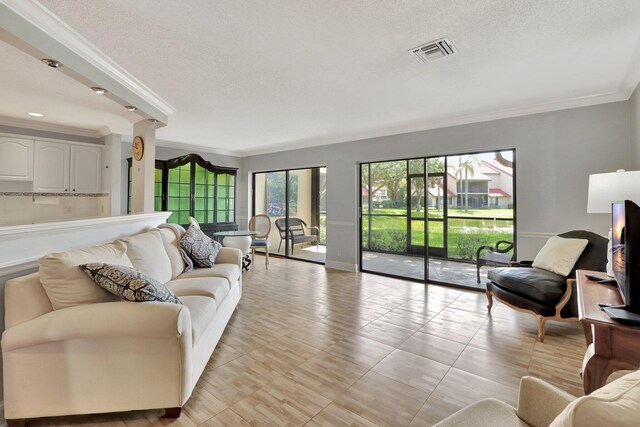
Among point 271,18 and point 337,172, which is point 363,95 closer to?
point 271,18

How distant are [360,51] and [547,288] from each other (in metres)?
2.69

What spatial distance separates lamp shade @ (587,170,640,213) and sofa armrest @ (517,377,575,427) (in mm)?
2133

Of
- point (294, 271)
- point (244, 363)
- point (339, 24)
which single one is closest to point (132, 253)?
point (244, 363)

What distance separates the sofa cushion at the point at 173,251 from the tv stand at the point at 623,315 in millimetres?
3238

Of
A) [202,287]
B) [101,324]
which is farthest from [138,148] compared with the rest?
[101,324]

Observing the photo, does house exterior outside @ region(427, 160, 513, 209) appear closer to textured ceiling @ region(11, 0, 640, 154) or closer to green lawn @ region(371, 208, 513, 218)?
green lawn @ region(371, 208, 513, 218)

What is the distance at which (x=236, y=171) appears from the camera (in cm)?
684

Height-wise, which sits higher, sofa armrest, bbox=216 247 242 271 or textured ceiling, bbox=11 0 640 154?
textured ceiling, bbox=11 0 640 154

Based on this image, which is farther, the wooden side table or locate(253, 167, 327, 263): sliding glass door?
locate(253, 167, 327, 263): sliding glass door

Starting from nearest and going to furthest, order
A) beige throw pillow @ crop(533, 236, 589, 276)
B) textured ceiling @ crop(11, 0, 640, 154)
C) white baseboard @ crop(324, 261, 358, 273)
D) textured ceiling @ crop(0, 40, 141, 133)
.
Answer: textured ceiling @ crop(11, 0, 640, 154), textured ceiling @ crop(0, 40, 141, 133), beige throw pillow @ crop(533, 236, 589, 276), white baseboard @ crop(324, 261, 358, 273)

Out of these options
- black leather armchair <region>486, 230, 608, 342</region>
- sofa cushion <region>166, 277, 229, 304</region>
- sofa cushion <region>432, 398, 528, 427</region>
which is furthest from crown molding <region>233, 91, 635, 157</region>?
sofa cushion <region>432, 398, 528, 427</region>

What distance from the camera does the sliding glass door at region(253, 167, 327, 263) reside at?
6594 millimetres

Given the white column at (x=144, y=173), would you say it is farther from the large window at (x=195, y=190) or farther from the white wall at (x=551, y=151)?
the white wall at (x=551, y=151)

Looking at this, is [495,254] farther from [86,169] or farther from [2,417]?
[86,169]
